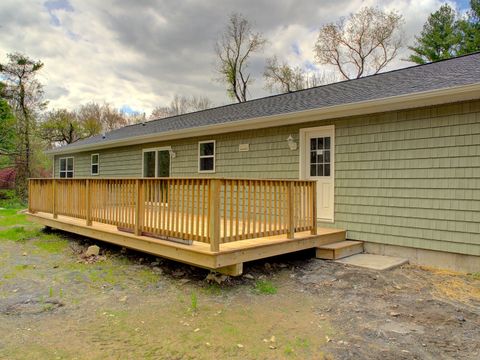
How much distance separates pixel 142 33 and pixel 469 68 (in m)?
12.5

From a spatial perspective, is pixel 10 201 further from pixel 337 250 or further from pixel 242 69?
pixel 242 69

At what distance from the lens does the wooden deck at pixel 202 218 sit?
4324mm

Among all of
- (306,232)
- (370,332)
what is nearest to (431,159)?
(306,232)

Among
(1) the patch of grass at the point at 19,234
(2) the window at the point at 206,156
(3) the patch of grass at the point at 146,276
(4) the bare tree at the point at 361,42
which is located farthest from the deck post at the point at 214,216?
(4) the bare tree at the point at 361,42

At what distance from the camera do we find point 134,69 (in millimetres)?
20641

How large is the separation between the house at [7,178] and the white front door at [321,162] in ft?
55.4

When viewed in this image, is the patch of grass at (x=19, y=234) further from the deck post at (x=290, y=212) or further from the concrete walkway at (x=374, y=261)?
the concrete walkway at (x=374, y=261)

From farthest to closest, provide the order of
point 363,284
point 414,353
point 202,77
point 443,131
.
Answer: point 202,77 < point 443,131 < point 363,284 < point 414,353

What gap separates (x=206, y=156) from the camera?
905cm

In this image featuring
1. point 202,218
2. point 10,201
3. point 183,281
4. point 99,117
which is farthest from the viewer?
point 99,117

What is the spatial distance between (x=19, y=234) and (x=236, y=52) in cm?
2110

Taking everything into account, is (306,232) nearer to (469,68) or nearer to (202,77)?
(469,68)

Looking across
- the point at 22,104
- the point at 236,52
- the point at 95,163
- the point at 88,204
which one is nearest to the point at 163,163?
the point at 88,204

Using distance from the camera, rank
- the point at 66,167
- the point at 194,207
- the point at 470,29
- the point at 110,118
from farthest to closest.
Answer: the point at 110,118, the point at 470,29, the point at 66,167, the point at 194,207
